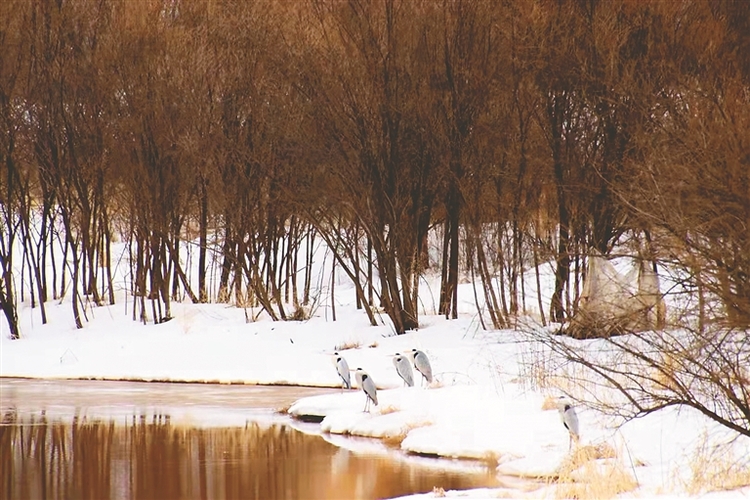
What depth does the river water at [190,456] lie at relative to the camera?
37.9ft

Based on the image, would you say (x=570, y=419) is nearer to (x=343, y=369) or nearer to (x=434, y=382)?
(x=434, y=382)

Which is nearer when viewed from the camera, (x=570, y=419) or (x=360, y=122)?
(x=570, y=419)

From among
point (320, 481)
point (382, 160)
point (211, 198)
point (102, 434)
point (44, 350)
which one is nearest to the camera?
point (320, 481)

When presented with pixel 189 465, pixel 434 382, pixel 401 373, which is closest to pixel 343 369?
pixel 401 373

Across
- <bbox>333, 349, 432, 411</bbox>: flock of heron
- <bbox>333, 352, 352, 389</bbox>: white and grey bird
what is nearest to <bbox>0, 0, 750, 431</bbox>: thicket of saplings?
<bbox>333, 349, 432, 411</bbox>: flock of heron

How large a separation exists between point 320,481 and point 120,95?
15393 millimetres

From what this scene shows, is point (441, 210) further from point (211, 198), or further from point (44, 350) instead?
point (44, 350)

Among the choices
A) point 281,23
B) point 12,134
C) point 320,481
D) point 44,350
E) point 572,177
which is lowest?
point 320,481

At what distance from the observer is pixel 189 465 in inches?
Answer: 506

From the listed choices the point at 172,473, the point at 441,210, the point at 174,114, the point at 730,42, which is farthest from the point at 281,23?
the point at 172,473

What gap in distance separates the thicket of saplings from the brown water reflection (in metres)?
4.82

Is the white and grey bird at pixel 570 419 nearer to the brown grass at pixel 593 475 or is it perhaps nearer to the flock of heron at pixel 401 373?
the brown grass at pixel 593 475

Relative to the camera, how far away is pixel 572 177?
20859mm

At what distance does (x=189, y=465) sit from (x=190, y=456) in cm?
53
